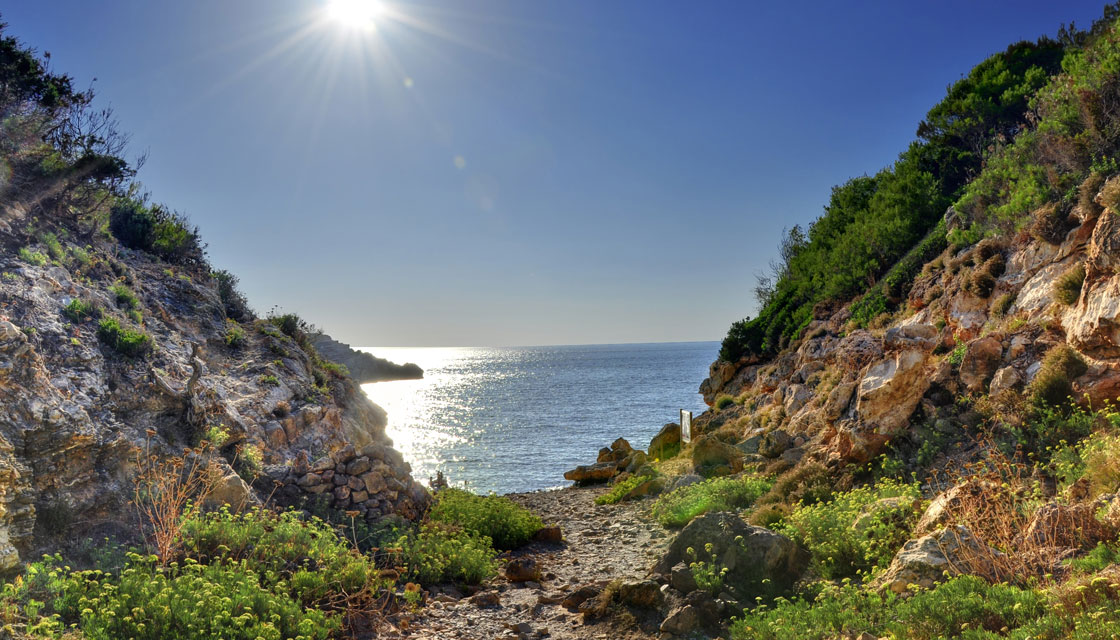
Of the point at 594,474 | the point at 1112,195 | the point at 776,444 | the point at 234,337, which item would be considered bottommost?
the point at 594,474

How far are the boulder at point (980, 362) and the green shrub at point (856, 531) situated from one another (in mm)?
3179

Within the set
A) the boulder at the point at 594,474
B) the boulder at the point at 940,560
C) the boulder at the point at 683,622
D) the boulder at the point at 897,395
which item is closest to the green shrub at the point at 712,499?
the boulder at the point at 897,395

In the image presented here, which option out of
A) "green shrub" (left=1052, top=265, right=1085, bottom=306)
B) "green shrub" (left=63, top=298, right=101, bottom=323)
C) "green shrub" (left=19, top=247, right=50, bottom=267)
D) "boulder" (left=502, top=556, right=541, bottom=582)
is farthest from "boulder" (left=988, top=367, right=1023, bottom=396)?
"green shrub" (left=19, top=247, right=50, bottom=267)

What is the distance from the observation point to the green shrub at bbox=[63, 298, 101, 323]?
9.72m

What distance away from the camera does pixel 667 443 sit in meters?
22.5

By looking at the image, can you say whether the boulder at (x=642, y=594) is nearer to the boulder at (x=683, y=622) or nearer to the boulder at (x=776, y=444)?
the boulder at (x=683, y=622)

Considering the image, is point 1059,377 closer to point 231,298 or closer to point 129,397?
point 129,397

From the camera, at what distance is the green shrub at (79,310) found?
9718 millimetres

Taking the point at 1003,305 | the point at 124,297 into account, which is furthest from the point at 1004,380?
the point at 124,297

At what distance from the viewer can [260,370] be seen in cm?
1423

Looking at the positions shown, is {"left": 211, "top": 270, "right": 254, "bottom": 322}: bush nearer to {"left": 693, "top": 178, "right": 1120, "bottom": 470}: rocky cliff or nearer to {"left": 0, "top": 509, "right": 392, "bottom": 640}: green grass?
{"left": 0, "top": 509, "right": 392, "bottom": 640}: green grass

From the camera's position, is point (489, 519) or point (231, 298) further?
point (231, 298)

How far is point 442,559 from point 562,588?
2075 mm

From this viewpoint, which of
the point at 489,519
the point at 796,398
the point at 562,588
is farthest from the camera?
the point at 796,398
